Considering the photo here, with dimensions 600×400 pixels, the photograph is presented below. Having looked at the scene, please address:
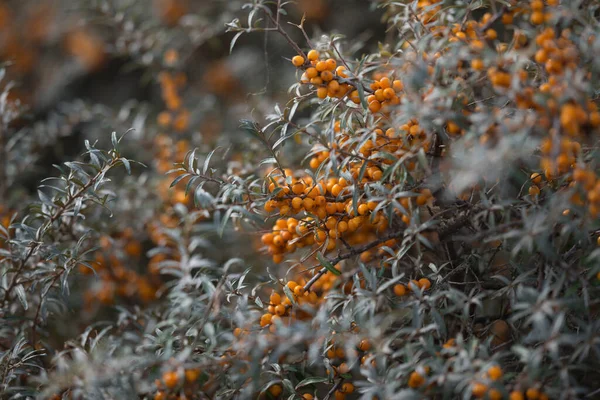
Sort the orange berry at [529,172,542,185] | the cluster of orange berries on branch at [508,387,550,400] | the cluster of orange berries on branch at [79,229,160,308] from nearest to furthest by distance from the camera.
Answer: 1. the cluster of orange berries on branch at [508,387,550,400]
2. the orange berry at [529,172,542,185]
3. the cluster of orange berries on branch at [79,229,160,308]

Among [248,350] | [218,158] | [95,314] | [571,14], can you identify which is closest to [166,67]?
[218,158]

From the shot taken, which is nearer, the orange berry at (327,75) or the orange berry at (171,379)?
the orange berry at (171,379)

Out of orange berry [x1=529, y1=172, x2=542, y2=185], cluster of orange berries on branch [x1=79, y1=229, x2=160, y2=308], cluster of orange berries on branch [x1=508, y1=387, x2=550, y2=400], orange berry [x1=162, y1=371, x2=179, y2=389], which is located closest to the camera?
cluster of orange berries on branch [x1=508, y1=387, x2=550, y2=400]

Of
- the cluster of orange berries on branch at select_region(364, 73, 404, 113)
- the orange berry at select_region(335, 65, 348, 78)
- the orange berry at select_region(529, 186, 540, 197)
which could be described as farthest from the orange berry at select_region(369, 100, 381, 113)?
the orange berry at select_region(529, 186, 540, 197)

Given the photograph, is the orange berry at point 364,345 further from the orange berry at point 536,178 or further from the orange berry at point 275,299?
the orange berry at point 536,178

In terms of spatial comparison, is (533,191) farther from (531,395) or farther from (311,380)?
(311,380)

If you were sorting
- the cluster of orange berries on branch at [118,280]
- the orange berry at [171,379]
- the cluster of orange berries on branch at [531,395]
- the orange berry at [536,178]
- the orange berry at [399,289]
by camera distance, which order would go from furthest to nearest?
1. the cluster of orange berries on branch at [118,280]
2. the orange berry at [536,178]
3. the orange berry at [399,289]
4. the orange berry at [171,379]
5. the cluster of orange berries on branch at [531,395]

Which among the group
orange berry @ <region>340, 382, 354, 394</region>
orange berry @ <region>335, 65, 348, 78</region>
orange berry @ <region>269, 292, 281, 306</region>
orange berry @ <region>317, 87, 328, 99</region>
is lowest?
orange berry @ <region>340, 382, 354, 394</region>

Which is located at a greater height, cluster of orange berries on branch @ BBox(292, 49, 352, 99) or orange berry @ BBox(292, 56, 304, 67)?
orange berry @ BBox(292, 56, 304, 67)

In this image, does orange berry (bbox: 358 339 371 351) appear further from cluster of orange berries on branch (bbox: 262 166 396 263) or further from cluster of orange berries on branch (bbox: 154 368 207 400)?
cluster of orange berries on branch (bbox: 154 368 207 400)

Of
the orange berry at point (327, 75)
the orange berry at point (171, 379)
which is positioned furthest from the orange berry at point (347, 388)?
the orange berry at point (327, 75)

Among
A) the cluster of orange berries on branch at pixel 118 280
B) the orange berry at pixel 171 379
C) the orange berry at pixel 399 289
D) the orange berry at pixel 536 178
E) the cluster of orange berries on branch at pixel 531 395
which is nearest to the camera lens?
the cluster of orange berries on branch at pixel 531 395

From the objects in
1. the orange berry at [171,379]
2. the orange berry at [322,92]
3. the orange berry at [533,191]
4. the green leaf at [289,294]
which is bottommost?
the green leaf at [289,294]

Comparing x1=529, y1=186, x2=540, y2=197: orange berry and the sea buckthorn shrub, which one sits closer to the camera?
the sea buckthorn shrub
